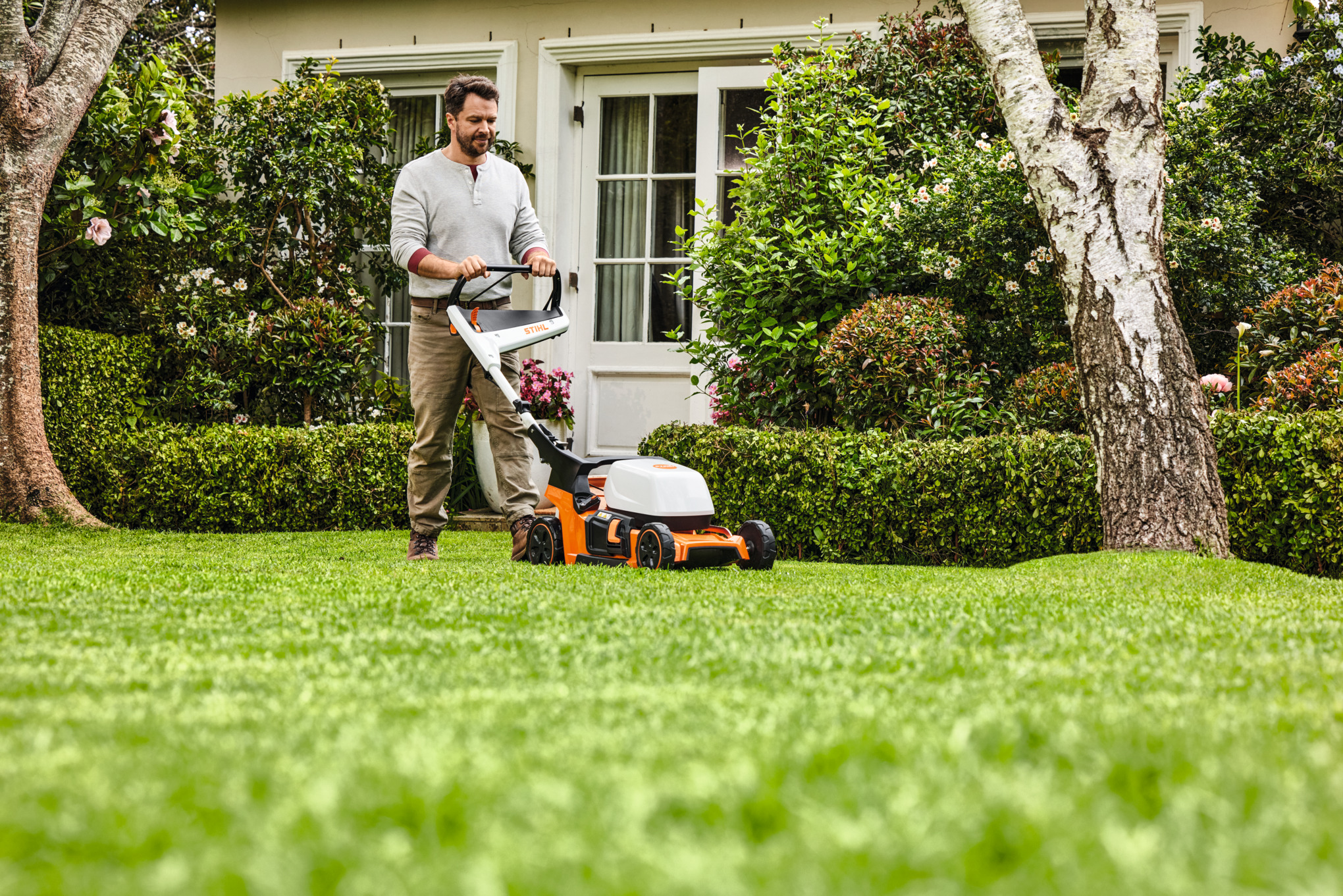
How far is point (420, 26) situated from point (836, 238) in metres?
3.97

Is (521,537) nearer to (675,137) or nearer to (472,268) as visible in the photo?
(472,268)

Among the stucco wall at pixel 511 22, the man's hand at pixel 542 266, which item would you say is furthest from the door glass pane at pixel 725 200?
the man's hand at pixel 542 266

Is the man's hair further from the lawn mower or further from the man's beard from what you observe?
the lawn mower

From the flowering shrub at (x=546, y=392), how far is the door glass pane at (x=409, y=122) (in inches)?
83.2

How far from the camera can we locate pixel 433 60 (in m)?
7.67

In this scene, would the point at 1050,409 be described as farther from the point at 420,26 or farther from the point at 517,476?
the point at 420,26

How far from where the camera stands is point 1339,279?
17.0ft

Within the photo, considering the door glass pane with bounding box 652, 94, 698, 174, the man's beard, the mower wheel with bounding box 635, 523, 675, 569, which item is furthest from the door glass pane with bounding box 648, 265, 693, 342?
the mower wheel with bounding box 635, 523, 675, 569

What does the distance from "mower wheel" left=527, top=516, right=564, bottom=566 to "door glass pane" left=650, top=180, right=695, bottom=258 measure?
3.72 metres

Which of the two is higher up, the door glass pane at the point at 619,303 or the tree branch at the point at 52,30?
the tree branch at the point at 52,30

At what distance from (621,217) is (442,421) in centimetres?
355

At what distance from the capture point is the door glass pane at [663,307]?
7461 millimetres

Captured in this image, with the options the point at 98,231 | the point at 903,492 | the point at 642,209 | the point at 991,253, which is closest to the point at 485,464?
the point at 642,209

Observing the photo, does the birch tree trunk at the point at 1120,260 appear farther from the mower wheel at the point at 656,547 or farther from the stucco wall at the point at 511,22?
the stucco wall at the point at 511,22
